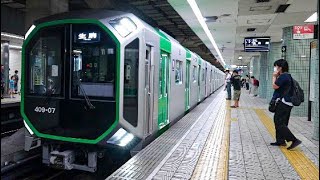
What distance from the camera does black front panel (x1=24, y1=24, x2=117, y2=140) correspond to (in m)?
4.02

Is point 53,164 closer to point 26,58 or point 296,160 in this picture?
point 26,58

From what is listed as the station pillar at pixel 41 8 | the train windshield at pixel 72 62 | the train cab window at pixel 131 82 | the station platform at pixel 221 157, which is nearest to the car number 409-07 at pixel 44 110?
the train windshield at pixel 72 62

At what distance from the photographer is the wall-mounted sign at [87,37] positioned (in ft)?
13.4

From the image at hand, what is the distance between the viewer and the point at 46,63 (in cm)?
445

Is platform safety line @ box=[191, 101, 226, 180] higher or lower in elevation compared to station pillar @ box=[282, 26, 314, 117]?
lower

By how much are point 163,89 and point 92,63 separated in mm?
2302

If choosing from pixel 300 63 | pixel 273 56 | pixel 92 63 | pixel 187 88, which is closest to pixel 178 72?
pixel 187 88

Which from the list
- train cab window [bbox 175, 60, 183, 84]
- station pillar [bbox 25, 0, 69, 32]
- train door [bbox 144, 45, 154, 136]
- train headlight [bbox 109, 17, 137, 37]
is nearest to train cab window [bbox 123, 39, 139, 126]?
train headlight [bbox 109, 17, 137, 37]

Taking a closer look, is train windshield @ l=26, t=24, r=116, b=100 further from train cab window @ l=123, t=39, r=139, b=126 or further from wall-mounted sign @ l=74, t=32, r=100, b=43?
train cab window @ l=123, t=39, r=139, b=126

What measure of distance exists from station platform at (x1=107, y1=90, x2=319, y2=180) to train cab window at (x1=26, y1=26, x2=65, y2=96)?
175cm

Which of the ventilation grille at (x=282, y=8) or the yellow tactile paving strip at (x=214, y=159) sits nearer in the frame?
the yellow tactile paving strip at (x=214, y=159)

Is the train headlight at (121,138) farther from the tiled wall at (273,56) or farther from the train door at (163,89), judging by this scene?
the tiled wall at (273,56)

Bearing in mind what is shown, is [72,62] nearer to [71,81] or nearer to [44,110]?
[71,81]

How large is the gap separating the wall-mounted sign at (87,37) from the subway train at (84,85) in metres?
0.01
